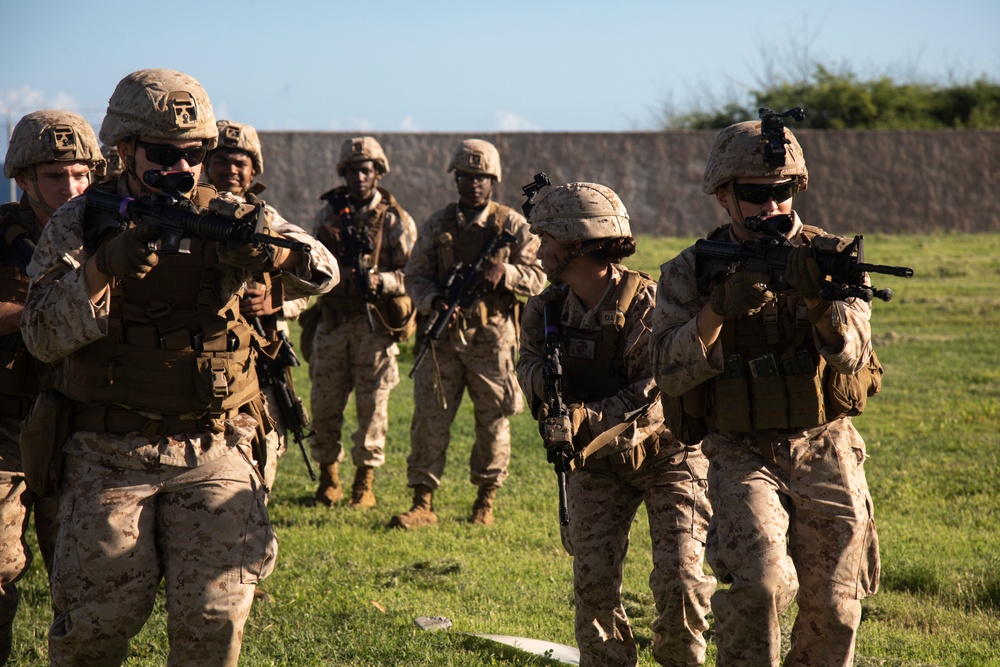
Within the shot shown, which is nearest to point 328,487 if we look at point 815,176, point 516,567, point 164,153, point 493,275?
point 493,275

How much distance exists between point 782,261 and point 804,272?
17cm

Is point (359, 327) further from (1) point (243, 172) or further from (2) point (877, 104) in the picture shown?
(2) point (877, 104)

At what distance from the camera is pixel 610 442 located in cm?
459

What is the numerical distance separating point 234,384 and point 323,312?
15.1ft

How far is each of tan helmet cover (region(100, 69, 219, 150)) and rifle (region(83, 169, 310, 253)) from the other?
16cm

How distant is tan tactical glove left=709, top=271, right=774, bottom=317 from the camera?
402cm

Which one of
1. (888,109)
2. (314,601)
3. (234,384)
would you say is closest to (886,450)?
(314,601)

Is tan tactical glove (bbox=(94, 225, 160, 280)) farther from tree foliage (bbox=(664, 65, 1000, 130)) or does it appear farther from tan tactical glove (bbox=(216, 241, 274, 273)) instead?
tree foliage (bbox=(664, 65, 1000, 130))

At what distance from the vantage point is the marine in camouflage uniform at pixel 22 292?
4949mm

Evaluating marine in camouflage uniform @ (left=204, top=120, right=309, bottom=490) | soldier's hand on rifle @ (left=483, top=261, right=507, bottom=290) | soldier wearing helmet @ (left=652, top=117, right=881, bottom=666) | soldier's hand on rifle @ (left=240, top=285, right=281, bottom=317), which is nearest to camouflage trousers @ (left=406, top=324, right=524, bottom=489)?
soldier's hand on rifle @ (left=483, top=261, right=507, bottom=290)

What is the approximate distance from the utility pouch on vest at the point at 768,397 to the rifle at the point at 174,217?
174 centimetres

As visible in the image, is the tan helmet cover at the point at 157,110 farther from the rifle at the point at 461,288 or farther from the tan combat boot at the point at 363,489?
the tan combat boot at the point at 363,489

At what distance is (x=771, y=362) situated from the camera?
14.1 ft

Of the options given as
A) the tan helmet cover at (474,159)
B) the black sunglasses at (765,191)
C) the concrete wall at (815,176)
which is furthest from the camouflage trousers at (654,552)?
the concrete wall at (815,176)
